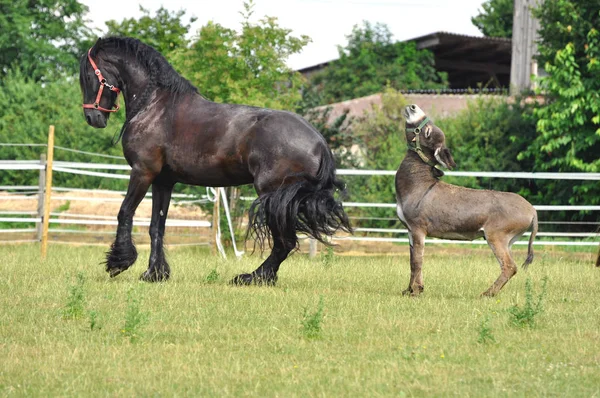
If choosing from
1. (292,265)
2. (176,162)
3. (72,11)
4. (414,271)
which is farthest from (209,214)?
(72,11)

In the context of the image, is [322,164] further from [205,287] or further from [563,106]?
[563,106]

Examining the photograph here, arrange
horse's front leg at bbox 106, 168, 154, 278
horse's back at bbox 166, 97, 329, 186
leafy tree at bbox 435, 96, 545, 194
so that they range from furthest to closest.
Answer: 1. leafy tree at bbox 435, 96, 545, 194
2. horse's front leg at bbox 106, 168, 154, 278
3. horse's back at bbox 166, 97, 329, 186

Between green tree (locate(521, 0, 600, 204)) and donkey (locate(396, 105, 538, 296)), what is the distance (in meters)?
10.1

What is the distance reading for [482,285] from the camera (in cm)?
1049

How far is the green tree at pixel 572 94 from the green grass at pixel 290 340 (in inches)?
341

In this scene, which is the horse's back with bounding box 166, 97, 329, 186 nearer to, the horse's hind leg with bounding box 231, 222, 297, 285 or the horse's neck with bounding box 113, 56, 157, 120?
the horse's neck with bounding box 113, 56, 157, 120

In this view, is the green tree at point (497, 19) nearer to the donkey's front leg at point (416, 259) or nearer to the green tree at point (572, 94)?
the green tree at point (572, 94)

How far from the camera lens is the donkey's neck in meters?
9.16

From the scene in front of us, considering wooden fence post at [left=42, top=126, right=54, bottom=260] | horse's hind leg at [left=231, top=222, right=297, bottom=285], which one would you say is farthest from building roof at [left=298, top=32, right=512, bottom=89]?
horse's hind leg at [left=231, top=222, right=297, bottom=285]

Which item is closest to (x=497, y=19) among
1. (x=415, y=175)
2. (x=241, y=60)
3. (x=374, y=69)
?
(x=374, y=69)

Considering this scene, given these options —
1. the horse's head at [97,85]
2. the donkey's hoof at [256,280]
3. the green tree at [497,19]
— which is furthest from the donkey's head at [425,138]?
the green tree at [497,19]

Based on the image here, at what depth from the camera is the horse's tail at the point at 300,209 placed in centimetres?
906

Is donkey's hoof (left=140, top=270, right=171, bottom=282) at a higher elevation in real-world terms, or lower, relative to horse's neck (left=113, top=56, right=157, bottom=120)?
lower

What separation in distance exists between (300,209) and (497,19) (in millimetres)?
35369
